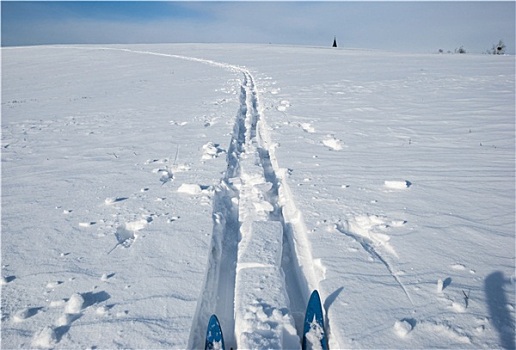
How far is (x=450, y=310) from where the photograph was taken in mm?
1944

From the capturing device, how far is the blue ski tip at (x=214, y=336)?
5.83 ft

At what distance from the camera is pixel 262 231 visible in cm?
271

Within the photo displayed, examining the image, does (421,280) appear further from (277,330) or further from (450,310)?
(277,330)

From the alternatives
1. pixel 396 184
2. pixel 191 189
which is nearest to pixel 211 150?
pixel 191 189

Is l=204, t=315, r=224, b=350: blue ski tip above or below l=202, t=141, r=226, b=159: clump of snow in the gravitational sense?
below

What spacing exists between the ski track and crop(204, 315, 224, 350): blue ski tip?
99mm

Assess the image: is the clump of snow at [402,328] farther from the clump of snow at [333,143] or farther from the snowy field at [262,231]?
the clump of snow at [333,143]

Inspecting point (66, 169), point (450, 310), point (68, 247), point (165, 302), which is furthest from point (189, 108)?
point (450, 310)

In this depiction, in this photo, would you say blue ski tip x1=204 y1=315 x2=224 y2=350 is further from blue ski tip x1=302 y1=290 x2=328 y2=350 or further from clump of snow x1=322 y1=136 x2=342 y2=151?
clump of snow x1=322 y1=136 x2=342 y2=151

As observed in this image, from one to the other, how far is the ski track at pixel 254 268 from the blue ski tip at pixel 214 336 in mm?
99

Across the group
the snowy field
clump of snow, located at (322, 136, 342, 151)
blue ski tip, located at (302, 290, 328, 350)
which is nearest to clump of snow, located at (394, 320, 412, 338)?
the snowy field

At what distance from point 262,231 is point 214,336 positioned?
3.36ft

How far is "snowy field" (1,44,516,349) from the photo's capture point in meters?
1.90

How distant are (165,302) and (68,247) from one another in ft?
3.62
